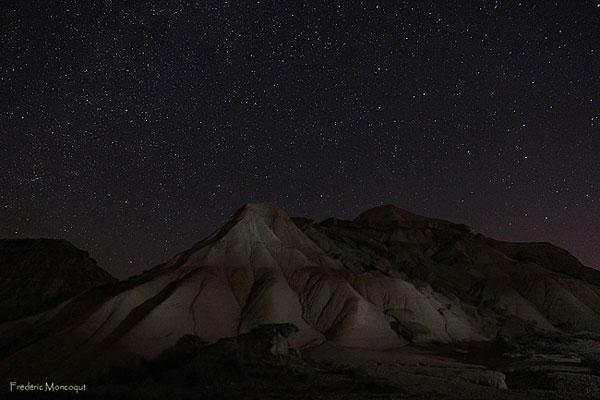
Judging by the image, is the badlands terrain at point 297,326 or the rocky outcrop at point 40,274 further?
the rocky outcrop at point 40,274

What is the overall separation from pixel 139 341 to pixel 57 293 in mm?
45703

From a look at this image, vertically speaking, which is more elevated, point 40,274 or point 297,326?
point 40,274

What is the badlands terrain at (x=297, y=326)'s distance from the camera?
22953 mm

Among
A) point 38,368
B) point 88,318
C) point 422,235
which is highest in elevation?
point 422,235

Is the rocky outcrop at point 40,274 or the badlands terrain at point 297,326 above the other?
the rocky outcrop at point 40,274

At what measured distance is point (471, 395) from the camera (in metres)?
19.7

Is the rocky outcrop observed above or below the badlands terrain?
above

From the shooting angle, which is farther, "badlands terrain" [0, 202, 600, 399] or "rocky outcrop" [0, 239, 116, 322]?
"rocky outcrop" [0, 239, 116, 322]

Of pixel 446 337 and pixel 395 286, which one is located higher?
pixel 395 286

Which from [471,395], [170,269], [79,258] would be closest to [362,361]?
[471,395]

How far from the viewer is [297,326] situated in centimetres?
3762

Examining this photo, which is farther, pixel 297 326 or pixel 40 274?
pixel 40 274

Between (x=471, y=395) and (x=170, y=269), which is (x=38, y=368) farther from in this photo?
(x=471, y=395)

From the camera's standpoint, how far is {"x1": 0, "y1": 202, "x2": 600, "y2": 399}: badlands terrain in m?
23.0
